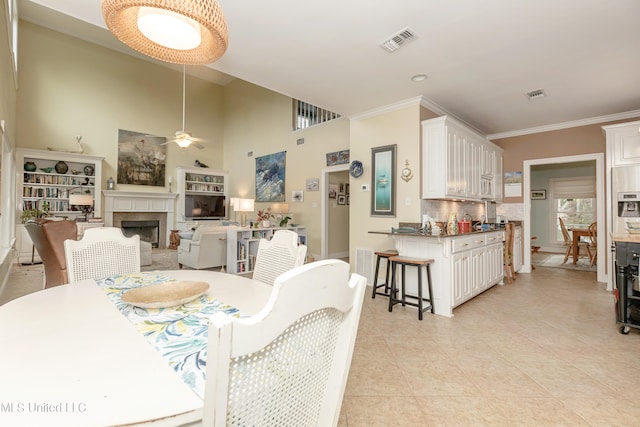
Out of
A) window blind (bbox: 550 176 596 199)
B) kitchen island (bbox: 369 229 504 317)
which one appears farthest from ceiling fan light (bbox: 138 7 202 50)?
window blind (bbox: 550 176 596 199)

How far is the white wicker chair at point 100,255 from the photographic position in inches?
71.1

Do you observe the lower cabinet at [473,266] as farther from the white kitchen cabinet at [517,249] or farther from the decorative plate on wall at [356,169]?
the decorative plate on wall at [356,169]

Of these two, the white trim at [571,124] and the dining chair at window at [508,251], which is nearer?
the white trim at [571,124]

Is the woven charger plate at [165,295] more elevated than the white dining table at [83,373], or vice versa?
the woven charger plate at [165,295]

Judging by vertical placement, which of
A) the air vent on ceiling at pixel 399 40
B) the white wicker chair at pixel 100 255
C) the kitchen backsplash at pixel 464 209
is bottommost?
the white wicker chair at pixel 100 255

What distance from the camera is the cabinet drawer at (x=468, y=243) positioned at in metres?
3.36

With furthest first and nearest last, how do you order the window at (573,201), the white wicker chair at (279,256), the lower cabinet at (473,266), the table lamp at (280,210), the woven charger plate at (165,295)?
1. the window at (573,201)
2. the table lamp at (280,210)
3. the lower cabinet at (473,266)
4. the white wicker chair at (279,256)
5. the woven charger plate at (165,295)

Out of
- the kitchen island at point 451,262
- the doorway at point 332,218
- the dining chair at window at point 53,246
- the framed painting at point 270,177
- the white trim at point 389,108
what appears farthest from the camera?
the framed painting at point 270,177

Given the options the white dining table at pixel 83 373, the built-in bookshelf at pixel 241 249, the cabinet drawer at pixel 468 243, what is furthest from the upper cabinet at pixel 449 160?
the white dining table at pixel 83 373

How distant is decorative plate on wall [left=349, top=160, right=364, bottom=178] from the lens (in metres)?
4.60

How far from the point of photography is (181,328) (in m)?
1.03

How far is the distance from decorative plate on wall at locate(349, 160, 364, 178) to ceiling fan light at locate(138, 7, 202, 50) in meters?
3.41

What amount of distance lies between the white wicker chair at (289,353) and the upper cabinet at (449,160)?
3411 millimetres

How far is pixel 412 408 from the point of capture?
1759 mm
